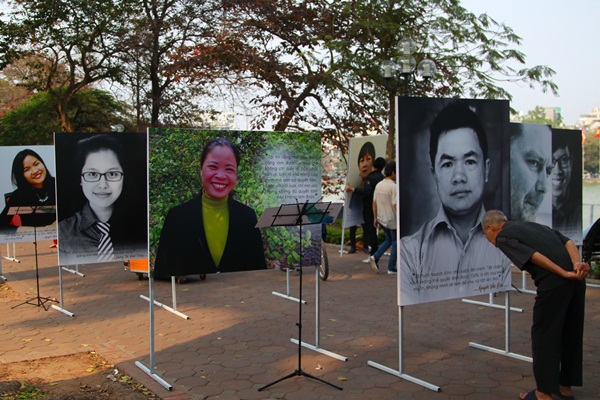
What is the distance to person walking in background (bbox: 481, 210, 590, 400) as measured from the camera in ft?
15.4

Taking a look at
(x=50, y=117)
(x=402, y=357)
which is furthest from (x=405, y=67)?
(x=50, y=117)

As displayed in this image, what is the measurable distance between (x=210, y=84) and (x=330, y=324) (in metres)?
12.9

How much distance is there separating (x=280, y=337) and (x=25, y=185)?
6.03 metres

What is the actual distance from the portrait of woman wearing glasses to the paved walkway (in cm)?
89

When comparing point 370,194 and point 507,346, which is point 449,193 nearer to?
point 507,346

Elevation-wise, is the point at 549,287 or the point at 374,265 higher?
the point at 549,287

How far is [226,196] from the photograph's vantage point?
6.09 meters

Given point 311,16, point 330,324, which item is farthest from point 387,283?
point 311,16

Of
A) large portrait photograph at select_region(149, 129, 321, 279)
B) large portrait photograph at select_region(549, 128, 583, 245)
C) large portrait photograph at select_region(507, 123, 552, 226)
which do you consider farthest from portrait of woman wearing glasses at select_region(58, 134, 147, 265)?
large portrait photograph at select_region(549, 128, 583, 245)

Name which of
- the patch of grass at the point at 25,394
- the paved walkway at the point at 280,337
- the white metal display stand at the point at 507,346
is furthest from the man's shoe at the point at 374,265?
the patch of grass at the point at 25,394

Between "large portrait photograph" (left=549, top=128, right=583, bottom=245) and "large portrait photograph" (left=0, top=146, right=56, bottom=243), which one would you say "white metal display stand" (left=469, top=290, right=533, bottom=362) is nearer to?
"large portrait photograph" (left=549, top=128, right=583, bottom=245)

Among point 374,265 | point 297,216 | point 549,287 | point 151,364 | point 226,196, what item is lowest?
point 151,364

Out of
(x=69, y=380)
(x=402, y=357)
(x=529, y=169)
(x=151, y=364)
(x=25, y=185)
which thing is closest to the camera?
(x=402, y=357)

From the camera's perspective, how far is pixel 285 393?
526cm
